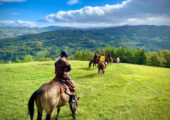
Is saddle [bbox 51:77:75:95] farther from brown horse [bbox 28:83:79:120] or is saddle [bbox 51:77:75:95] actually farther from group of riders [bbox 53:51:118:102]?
brown horse [bbox 28:83:79:120]

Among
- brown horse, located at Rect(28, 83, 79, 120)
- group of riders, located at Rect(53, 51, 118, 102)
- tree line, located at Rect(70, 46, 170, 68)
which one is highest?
group of riders, located at Rect(53, 51, 118, 102)

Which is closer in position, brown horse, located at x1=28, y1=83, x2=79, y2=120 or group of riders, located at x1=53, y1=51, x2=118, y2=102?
brown horse, located at x1=28, y1=83, x2=79, y2=120

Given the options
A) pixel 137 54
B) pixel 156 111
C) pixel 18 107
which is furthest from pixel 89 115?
pixel 137 54

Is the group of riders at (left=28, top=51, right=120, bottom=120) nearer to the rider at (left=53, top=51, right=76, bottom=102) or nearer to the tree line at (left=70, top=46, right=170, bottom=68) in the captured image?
the rider at (left=53, top=51, right=76, bottom=102)

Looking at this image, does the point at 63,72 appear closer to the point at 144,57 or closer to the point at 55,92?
the point at 55,92

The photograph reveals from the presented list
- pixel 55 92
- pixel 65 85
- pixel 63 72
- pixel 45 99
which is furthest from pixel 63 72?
pixel 45 99


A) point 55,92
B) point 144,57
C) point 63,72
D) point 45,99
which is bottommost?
point 144,57

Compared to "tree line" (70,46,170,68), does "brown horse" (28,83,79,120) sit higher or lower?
higher

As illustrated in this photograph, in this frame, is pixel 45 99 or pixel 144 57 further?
pixel 144 57

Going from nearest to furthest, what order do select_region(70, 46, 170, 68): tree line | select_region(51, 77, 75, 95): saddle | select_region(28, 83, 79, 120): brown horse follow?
select_region(28, 83, 79, 120): brown horse < select_region(51, 77, 75, 95): saddle < select_region(70, 46, 170, 68): tree line

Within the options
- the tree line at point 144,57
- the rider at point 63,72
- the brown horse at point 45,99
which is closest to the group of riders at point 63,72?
the rider at point 63,72

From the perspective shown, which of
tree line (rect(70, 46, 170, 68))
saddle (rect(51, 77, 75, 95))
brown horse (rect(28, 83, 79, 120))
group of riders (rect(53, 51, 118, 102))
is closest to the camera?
brown horse (rect(28, 83, 79, 120))

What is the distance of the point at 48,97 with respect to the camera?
570cm

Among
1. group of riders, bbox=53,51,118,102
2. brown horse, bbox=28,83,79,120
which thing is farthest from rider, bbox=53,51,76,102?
brown horse, bbox=28,83,79,120
